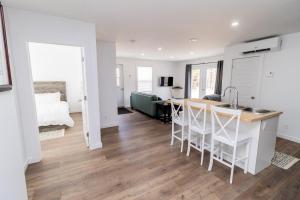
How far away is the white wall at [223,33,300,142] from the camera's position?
331 cm

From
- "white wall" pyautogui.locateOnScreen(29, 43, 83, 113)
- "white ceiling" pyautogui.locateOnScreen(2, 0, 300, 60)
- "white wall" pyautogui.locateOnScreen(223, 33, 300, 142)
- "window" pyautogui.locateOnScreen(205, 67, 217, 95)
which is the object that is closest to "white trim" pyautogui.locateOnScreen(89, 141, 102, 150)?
"white ceiling" pyautogui.locateOnScreen(2, 0, 300, 60)

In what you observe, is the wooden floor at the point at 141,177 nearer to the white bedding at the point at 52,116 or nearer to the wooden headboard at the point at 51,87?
the white bedding at the point at 52,116

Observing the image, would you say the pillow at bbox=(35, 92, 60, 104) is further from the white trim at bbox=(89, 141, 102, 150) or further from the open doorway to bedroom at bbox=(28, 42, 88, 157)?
the white trim at bbox=(89, 141, 102, 150)

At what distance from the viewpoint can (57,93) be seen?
17.5 ft

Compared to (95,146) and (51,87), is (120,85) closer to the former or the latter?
(51,87)

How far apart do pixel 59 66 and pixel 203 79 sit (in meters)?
6.43

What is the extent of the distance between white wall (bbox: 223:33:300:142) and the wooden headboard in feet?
22.1

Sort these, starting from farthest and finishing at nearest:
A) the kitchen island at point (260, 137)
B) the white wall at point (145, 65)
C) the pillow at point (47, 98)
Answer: the white wall at point (145, 65) → the pillow at point (47, 98) → the kitchen island at point (260, 137)

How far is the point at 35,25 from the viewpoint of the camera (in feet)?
7.71

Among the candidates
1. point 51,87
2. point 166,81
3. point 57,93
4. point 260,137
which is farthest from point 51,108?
point 166,81

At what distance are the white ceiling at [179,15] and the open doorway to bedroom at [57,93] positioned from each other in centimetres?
169

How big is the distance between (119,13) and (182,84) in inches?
260

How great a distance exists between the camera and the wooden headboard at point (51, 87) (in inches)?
208

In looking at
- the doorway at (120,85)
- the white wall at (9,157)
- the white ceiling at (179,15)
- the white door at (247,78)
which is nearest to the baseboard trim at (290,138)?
the white door at (247,78)
